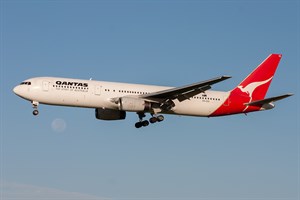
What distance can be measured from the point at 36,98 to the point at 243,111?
20285mm

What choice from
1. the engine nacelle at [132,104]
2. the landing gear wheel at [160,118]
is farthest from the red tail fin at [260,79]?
the engine nacelle at [132,104]

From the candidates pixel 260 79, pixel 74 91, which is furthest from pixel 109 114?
pixel 260 79

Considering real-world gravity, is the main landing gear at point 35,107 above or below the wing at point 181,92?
below

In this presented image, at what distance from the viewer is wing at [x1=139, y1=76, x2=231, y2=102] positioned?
5211cm

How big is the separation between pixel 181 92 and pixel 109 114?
8345 mm

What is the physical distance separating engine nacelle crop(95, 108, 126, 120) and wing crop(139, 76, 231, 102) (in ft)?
17.2

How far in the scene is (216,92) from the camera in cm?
5853

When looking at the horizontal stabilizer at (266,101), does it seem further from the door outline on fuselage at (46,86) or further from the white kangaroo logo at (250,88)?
the door outline on fuselage at (46,86)

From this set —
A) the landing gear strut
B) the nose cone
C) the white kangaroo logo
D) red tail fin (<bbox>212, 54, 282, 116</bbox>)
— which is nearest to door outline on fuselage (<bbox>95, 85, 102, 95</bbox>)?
the landing gear strut

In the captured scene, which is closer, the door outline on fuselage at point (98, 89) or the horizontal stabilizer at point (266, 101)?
the door outline on fuselage at point (98, 89)

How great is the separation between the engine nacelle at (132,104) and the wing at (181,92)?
0.67m

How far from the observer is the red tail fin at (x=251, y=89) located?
58.5 metres

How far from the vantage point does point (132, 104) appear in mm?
53000

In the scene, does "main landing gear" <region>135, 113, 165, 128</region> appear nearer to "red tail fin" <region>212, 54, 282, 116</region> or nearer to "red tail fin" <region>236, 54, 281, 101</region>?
"red tail fin" <region>212, 54, 282, 116</region>
